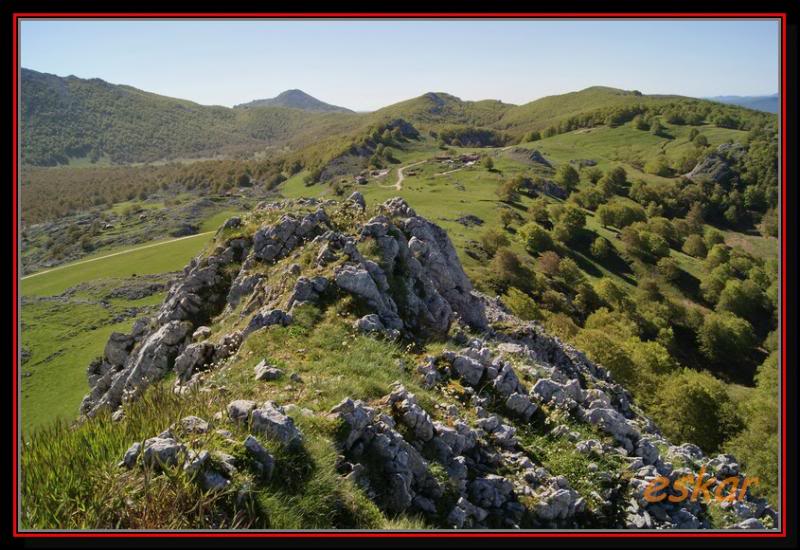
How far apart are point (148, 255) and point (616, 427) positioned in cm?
9449

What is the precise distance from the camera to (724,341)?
93.3m

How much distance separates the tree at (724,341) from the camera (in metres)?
92.9

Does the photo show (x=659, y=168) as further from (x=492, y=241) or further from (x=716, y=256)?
A: (x=492, y=241)

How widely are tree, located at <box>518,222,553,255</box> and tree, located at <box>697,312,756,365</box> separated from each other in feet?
111

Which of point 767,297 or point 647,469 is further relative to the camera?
point 767,297

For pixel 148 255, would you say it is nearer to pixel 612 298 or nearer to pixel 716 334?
pixel 612 298

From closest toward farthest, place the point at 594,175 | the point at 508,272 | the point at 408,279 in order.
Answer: the point at 408,279 < the point at 508,272 < the point at 594,175

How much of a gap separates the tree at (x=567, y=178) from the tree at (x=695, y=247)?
134 feet

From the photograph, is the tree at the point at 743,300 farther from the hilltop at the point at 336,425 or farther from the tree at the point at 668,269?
the hilltop at the point at 336,425

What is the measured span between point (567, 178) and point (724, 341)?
83564mm

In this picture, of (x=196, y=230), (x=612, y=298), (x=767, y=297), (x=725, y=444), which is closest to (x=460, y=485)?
(x=725, y=444)

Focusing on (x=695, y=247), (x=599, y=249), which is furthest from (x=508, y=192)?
(x=695, y=247)

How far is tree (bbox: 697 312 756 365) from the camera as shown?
92875 millimetres

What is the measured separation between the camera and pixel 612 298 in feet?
308
